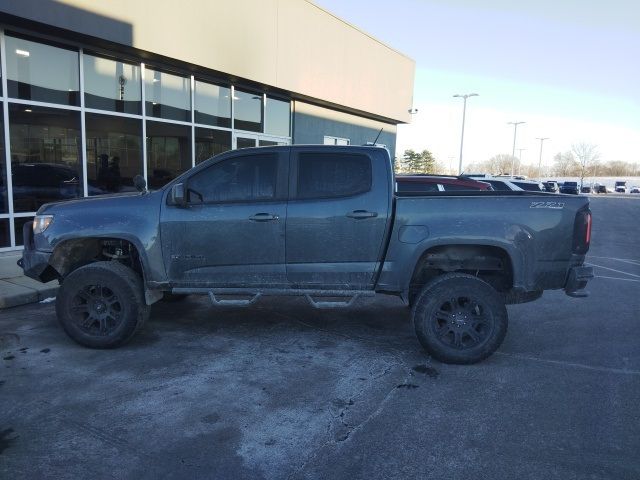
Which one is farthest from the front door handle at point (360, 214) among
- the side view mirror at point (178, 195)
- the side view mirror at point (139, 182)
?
the side view mirror at point (139, 182)

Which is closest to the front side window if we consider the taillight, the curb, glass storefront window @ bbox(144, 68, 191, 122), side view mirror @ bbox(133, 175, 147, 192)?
side view mirror @ bbox(133, 175, 147, 192)

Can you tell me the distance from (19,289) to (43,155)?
11.6ft

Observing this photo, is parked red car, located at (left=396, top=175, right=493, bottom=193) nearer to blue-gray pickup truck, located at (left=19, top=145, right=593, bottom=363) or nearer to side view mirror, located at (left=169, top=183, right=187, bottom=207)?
blue-gray pickup truck, located at (left=19, top=145, right=593, bottom=363)

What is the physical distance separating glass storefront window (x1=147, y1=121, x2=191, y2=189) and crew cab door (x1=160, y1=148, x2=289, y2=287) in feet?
22.7

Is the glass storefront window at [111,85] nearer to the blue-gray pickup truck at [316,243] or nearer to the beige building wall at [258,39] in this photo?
the beige building wall at [258,39]

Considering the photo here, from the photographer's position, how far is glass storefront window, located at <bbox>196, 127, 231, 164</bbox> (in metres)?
12.7

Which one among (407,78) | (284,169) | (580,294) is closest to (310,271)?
(284,169)

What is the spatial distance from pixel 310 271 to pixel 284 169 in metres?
1.10

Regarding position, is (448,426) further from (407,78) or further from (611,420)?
(407,78)

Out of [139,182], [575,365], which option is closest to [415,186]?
[575,365]

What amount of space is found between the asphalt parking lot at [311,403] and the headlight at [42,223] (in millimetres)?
1207

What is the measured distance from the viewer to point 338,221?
492 cm

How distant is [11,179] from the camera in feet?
29.3

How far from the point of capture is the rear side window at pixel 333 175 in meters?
5.04
